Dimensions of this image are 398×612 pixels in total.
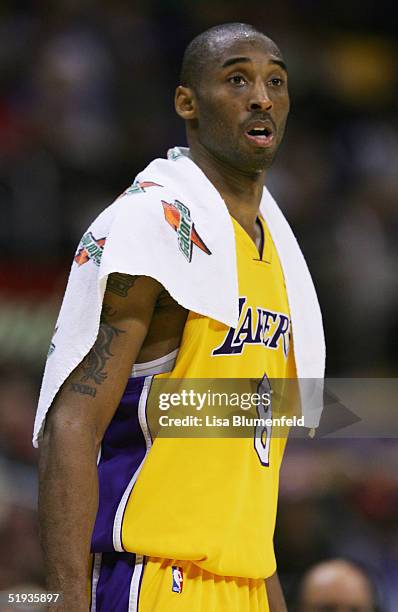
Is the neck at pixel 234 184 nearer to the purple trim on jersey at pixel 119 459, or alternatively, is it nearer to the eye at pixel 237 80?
the eye at pixel 237 80

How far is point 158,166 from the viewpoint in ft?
7.78

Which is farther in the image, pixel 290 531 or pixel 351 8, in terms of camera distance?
pixel 351 8

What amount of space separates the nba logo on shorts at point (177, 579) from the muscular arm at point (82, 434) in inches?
6.9

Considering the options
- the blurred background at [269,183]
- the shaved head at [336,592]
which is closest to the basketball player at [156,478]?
the shaved head at [336,592]

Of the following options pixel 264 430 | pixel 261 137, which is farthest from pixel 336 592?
pixel 261 137

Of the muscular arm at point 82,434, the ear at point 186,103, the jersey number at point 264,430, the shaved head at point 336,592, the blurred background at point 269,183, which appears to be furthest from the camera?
the blurred background at point 269,183

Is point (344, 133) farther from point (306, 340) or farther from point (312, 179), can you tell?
point (306, 340)

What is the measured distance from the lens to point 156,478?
2.15 meters

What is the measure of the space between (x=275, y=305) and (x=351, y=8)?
441 centimetres

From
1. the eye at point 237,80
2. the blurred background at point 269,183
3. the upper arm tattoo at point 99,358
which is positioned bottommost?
the upper arm tattoo at point 99,358

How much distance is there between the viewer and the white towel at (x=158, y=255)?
2.08 metres

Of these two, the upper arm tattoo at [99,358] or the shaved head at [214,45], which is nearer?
the upper arm tattoo at [99,358]

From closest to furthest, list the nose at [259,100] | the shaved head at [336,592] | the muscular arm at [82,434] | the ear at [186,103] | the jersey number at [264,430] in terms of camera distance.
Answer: the muscular arm at [82,434] < the jersey number at [264,430] < the nose at [259,100] < the ear at [186,103] < the shaved head at [336,592]

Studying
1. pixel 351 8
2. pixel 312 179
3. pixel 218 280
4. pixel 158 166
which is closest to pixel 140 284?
pixel 218 280
